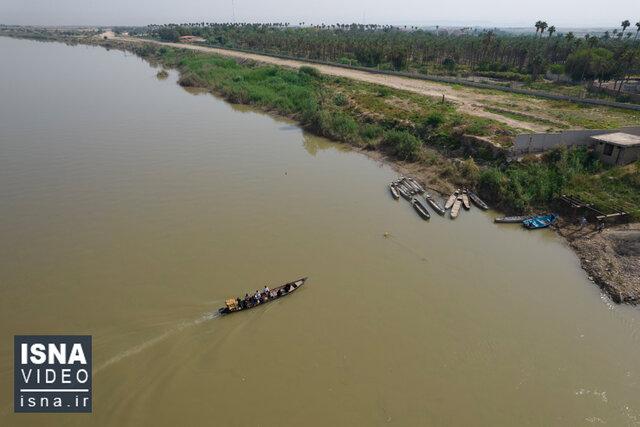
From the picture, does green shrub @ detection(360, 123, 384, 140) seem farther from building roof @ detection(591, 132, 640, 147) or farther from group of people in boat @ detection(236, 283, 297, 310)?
group of people in boat @ detection(236, 283, 297, 310)

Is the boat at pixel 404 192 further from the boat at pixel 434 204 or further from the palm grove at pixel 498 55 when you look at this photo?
the palm grove at pixel 498 55

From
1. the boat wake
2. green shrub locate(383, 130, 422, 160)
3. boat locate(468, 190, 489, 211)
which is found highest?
green shrub locate(383, 130, 422, 160)

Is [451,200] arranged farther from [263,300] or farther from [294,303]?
[263,300]

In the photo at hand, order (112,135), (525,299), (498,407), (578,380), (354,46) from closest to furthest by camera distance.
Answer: (498,407) < (578,380) < (525,299) < (112,135) < (354,46)

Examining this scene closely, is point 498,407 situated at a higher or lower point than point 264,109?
lower

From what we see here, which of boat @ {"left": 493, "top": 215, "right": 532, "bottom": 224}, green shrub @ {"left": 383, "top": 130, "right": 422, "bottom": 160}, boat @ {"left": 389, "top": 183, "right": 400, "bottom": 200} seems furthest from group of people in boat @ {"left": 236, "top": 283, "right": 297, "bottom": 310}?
green shrub @ {"left": 383, "top": 130, "right": 422, "bottom": 160}

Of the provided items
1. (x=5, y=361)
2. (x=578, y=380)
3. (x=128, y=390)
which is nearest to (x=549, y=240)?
(x=578, y=380)

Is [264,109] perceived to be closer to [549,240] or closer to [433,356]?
[549,240]
